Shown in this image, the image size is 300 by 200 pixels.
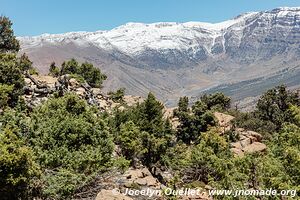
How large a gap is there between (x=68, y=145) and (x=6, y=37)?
6040 cm

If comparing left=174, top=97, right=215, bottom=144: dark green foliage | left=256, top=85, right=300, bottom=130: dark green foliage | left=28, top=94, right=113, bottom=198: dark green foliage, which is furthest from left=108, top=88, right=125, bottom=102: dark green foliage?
left=28, top=94, right=113, bottom=198: dark green foliage

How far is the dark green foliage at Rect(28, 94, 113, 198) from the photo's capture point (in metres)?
33.8

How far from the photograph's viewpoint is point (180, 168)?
6247 centimetres

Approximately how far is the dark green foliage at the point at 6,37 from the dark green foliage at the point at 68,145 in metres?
53.8

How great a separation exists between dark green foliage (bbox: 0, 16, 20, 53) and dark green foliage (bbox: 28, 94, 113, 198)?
176 ft

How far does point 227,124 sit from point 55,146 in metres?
53.6

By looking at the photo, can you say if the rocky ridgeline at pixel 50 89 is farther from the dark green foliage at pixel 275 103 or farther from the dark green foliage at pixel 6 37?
→ the dark green foliage at pixel 275 103

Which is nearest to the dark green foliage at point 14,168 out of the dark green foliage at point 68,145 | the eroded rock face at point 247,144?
the dark green foliage at point 68,145

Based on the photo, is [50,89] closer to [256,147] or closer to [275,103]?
[256,147]

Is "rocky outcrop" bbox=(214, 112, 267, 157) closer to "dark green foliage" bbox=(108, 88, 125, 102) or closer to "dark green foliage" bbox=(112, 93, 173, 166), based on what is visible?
"dark green foliage" bbox=(112, 93, 173, 166)

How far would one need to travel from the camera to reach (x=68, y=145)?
3678 cm

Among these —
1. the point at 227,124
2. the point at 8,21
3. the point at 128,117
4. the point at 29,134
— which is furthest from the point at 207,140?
the point at 8,21

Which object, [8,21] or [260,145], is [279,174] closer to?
[260,145]

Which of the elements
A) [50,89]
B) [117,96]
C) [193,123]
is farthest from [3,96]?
[117,96]
